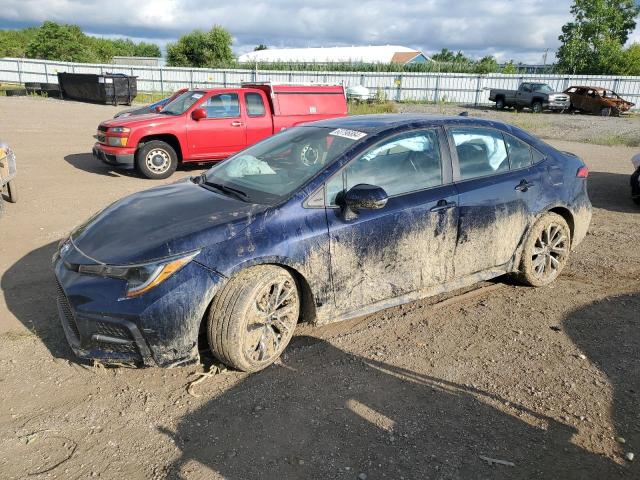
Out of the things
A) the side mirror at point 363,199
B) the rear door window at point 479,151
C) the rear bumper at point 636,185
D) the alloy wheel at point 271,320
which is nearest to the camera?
the alloy wheel at point 271,320

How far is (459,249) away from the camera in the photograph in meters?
4.12

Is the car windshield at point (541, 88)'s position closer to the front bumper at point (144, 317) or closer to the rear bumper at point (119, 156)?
the rear bumper at point (119, 156)

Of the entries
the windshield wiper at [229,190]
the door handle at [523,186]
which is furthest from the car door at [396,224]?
the door handle at [523,186]

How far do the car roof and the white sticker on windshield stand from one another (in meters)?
0.07

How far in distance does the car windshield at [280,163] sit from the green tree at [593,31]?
54900 millimetres

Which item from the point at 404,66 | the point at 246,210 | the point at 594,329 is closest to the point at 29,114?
the point at 246,210

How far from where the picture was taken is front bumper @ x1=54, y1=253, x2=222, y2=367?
2.98m

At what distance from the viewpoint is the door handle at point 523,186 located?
442 cm

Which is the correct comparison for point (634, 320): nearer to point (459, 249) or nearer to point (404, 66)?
point (459, 249)

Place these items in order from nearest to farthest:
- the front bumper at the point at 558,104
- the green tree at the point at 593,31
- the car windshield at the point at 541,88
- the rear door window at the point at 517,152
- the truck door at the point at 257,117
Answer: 1. the rear door window at the point at 517,152
2. the truck door at the point at 257,117
3. the front bumper at the point at 558,104
4. the car windshield at the point at 541,88
5. the green tree at the point at 593,31

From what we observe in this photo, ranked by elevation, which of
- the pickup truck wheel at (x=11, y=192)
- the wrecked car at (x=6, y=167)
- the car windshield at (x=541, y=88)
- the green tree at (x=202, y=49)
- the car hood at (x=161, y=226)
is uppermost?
the green tree at (x=202, y=49)

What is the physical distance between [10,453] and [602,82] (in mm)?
38540

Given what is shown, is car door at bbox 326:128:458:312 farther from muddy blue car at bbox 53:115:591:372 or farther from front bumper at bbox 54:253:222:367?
front bumper at bbox 54:253:222:367

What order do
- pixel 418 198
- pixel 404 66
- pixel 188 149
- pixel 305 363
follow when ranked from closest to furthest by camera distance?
pixel 305 363, pixel 418 198, pixel 188 149, pixel 404 66
